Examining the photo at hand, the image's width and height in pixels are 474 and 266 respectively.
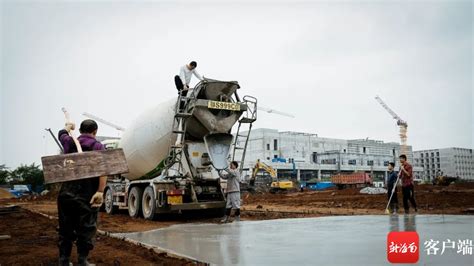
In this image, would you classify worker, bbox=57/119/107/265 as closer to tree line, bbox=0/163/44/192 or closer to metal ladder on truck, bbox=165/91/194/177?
metal ladder on truck, bbox=165/91/194/177

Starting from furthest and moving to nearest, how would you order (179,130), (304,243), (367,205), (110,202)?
(367,205) < (110,202) < (179,130) < (304,243)

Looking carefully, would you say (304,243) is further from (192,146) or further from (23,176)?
(23,176)

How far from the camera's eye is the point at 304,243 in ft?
21.5

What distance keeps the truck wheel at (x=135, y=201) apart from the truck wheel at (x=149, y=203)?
16.0 inches

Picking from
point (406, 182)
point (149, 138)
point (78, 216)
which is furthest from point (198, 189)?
point (78, 216)

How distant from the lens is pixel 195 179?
12.5 m

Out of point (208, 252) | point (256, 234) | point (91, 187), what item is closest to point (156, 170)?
point (256, 234)

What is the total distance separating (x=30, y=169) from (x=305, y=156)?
48934mm

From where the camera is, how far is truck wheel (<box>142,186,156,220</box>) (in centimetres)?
1230

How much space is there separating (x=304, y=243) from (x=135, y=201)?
8300 mm

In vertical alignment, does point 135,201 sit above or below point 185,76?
below

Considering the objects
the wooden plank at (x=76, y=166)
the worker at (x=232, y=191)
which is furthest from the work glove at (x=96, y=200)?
the worker at (x=232, y=191)

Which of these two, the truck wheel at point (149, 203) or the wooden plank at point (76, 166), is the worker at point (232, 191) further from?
the wooden plank at point (76, 166)

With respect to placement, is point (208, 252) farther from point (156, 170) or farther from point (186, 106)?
point (156, 170)
